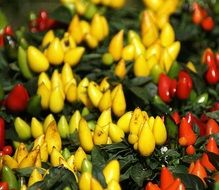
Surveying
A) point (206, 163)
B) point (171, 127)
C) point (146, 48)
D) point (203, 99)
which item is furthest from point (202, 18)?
point (206, 163)

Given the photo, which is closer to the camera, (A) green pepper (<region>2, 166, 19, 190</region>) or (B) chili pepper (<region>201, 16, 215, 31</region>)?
(A) green pepper (<region>2, 166, 19, 190</region>)

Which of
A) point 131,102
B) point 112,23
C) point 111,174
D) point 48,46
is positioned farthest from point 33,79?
point 111,174

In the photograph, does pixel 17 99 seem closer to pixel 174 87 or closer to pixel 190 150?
pixel 174 87

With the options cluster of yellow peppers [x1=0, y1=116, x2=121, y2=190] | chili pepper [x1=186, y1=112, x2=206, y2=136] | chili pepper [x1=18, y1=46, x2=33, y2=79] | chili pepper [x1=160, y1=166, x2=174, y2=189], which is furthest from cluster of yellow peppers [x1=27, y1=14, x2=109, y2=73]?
chili pepper [x1=160, y1=166, x2=174, y2=189]

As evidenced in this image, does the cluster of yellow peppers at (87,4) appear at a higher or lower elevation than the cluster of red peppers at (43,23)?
higher

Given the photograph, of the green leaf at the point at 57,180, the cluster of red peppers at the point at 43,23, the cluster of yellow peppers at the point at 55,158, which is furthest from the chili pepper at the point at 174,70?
the green leaf at the point at 57,180

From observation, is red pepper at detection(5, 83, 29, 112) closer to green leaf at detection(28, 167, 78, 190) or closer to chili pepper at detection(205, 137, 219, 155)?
green leaf at detection(28, 167, 78, 190)

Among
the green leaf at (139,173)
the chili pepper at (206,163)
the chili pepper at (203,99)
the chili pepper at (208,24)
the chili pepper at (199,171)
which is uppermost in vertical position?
the chili pepper at (199,171)

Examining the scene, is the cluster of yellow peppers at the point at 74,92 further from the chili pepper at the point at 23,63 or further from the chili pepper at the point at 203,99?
the chili pepper at the point at 203,99
